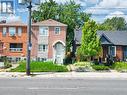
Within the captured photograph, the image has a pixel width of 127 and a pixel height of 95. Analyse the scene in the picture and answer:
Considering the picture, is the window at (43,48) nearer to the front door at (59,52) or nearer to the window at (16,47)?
the front door at (59,52)

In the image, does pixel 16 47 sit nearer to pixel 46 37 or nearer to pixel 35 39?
pixel 35 39

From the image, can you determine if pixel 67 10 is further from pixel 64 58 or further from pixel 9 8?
pixel 9 8

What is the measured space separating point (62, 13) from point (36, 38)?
18527 millimetres

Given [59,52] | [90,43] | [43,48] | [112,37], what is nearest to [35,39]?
[43,48]

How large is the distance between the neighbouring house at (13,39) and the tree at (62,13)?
16690 millimetres

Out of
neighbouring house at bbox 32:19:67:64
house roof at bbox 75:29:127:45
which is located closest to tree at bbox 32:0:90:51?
house roof at bbox 75:29:127:45

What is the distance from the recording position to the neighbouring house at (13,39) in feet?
217

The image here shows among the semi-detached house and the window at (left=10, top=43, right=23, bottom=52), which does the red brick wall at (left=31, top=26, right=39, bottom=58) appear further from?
the window at (left=10, top=43, right=23, bottom=52)

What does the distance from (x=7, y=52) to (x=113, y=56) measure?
1568 cm

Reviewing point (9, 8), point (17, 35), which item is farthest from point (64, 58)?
point (9, 8)

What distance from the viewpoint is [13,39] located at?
66750mm

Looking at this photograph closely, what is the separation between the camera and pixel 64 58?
212 feet

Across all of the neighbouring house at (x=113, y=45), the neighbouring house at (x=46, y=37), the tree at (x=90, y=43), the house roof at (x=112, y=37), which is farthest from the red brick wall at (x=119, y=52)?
the tree at (x=90, y=43)

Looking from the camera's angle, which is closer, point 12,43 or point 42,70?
point 42,70
